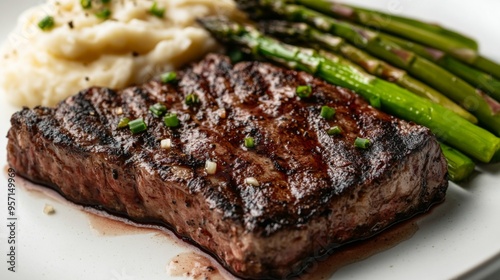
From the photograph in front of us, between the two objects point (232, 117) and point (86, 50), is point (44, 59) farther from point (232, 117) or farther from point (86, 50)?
point (232, 117)

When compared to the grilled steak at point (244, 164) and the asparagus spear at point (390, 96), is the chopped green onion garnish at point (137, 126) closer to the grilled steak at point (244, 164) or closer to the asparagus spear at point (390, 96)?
the grilled steak at point (244, 164)

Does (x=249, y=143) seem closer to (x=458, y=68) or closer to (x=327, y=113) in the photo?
(x=327, y=113)

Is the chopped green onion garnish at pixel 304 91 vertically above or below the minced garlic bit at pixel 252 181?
above

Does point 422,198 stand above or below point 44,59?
above

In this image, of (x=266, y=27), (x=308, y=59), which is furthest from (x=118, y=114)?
(x=266, y=27)

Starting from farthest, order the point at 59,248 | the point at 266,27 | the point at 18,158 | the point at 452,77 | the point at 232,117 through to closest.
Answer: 1. the point at 266,27
2. the point at 452,77
3. the point at 18,158
4. the point at 232,117
5. the point at 59,248

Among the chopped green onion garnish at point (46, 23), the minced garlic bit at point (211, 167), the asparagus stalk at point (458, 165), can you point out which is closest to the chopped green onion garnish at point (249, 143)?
the minced garlic bit at point (211, 167)

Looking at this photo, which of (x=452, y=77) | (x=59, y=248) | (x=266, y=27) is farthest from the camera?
(x=266, y=27)
